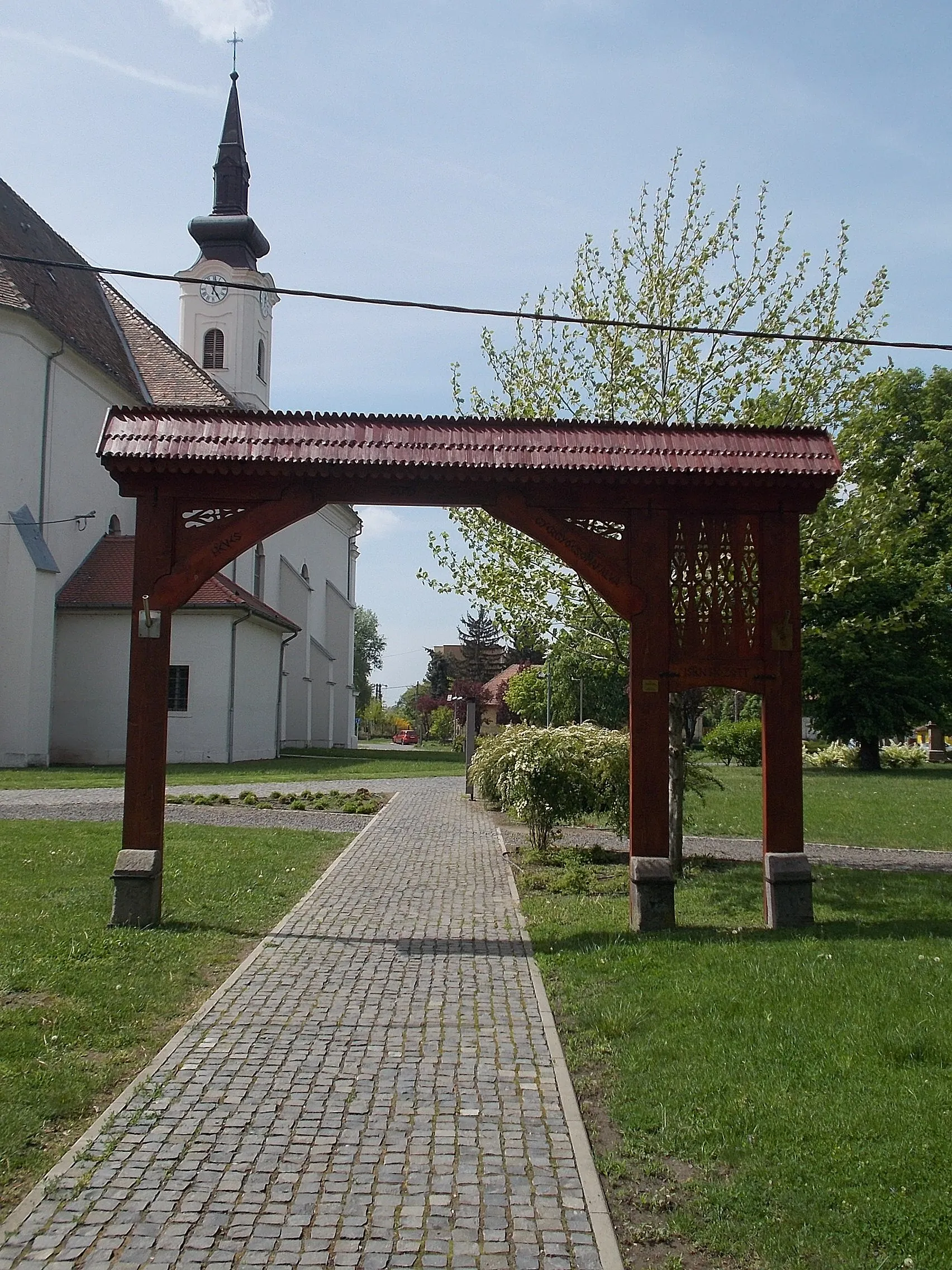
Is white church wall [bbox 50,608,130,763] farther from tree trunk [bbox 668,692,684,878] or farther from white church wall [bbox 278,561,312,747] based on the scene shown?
tree trunk [bbox 668,692,684,878]

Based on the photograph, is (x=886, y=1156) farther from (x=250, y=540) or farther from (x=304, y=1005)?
(x=250, y=540)

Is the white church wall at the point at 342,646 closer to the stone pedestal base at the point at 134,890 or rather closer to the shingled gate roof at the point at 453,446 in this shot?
the stone pedestal base at the point at 134,890

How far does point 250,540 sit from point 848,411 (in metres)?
7.23

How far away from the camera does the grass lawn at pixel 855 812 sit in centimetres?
1639

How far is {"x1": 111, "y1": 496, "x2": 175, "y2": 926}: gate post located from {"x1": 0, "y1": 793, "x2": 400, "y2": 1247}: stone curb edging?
1.33 metres

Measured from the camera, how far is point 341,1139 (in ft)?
15.8

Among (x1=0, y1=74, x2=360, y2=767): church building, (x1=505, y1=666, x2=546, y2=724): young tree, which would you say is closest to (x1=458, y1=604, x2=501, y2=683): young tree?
(x1=505, y1=666, x2=546, y2=724): young tree

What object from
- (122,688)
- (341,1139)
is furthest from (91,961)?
(122,688)

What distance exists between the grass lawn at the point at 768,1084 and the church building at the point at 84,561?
62.9 ft

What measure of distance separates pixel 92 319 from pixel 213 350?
9.48m

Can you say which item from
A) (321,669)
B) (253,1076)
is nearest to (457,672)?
(321,669)

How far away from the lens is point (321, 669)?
166 ft

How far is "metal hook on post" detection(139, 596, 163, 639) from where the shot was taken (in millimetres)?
9203

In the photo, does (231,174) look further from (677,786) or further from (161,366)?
(677,786)
